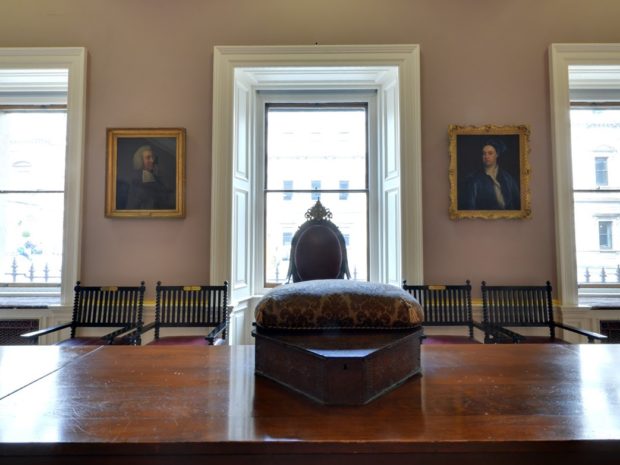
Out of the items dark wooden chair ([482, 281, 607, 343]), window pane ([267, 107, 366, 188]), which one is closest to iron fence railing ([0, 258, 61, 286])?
window pane ([267, 107, 366, 188])

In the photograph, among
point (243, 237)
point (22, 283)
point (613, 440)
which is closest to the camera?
point (613, 440)

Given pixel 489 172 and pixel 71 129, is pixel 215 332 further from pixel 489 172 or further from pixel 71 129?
pixel 489 172

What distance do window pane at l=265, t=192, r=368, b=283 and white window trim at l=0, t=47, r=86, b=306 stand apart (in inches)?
73.0

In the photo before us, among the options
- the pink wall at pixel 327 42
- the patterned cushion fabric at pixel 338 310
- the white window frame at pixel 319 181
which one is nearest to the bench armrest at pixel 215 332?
the pink wall at pixel 327 42

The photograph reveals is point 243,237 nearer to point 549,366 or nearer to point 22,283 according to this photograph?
point 22,283

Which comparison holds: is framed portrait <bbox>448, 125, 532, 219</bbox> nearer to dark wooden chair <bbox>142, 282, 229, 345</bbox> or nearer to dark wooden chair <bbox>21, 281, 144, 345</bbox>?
dark wooden chair <bbox>142, 282, 229, 345</bbox>

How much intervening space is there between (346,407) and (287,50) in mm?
3320

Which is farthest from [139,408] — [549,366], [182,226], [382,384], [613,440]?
[182,226]

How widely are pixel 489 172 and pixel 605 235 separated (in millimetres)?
1718

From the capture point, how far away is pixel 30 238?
3.87m

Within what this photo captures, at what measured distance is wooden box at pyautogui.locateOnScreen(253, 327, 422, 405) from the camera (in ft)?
2.85

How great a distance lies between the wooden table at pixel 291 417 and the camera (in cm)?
68

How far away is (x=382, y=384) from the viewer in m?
0.94

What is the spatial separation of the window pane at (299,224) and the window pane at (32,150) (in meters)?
2.42
